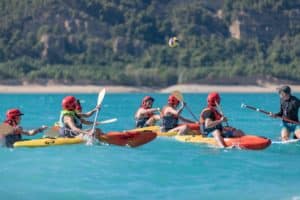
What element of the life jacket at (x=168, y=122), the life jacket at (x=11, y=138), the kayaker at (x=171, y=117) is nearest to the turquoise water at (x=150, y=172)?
the life jacket at (x=11, y=138)

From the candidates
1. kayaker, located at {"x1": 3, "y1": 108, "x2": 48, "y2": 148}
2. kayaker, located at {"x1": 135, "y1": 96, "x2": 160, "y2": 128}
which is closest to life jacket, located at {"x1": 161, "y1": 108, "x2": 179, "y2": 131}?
kayaker, located at {"x1": 135, "y1": 96, "x2": 160, "y2": 128}

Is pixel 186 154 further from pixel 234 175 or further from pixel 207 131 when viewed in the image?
pixel 234 175

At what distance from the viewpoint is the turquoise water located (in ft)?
56.9

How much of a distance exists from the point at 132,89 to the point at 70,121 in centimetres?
10327

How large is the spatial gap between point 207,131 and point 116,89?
103759 mm

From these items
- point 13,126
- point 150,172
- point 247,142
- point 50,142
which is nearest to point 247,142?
point 247,142

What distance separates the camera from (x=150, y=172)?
1956 cm

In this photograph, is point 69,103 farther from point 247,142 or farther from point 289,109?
point 289,109

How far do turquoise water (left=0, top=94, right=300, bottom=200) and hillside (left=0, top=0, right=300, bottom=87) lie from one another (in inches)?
4047

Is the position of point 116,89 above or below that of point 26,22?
below

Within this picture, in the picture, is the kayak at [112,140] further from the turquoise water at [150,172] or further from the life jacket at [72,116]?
the life jacket at [72,116]

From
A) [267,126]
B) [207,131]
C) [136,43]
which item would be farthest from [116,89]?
[207,131]

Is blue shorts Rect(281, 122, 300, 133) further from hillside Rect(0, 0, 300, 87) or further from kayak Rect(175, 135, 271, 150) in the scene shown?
hillside Rect(0, 0, 300, 87)

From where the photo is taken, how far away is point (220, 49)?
141 meters
